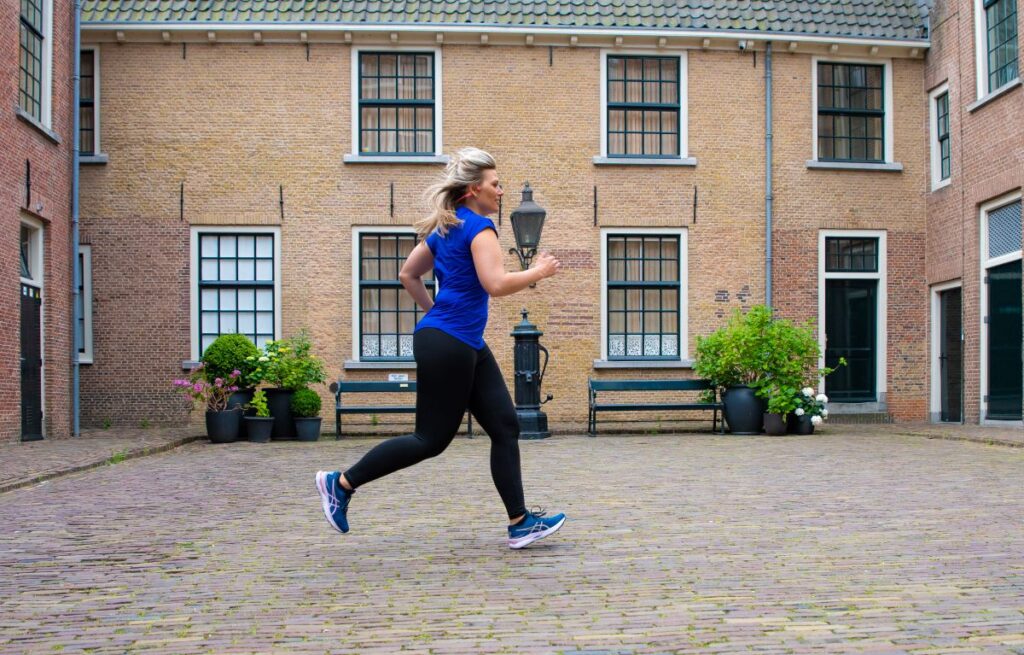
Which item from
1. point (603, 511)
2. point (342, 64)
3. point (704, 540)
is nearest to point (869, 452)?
point (603, 511)

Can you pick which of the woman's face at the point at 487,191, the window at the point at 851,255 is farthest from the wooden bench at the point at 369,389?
the woman's face at the point at 487,191

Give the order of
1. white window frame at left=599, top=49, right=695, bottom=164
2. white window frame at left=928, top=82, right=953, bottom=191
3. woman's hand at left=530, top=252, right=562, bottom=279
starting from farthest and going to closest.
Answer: white window frame at left=928, top=82, right=953, bottom=191 → white window frame at left=599, top=49, right=695, bottom=164 → woman's hand at left=530, top=252, right=562, bottom=279

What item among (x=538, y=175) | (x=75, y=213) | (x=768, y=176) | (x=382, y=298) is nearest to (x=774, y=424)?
(x=768, y=176)

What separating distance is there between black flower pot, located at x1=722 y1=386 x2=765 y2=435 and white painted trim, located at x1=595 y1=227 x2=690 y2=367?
7.99ft

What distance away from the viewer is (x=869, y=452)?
38.5 ft

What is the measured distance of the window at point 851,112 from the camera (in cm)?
1858

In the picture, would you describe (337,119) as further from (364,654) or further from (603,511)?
(364,654)

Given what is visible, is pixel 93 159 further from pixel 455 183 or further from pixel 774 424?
pixel 455 183

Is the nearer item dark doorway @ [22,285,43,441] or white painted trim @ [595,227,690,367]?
dark doorway @ [22,285,43,441]

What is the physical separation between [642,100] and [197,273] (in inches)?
300

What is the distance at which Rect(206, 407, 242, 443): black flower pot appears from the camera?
14.5 meters

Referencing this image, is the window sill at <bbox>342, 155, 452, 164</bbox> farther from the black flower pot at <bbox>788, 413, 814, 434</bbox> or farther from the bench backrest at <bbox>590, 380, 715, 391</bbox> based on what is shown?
the black flower pot at <bbox>788, 413, 814, 434</bbox>

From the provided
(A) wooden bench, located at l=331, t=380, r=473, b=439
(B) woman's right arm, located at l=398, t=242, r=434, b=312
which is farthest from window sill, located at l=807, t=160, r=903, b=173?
(B) woman's right arm, located at l=398, t=242, r=434, b=312

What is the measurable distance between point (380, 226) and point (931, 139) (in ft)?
29.8
